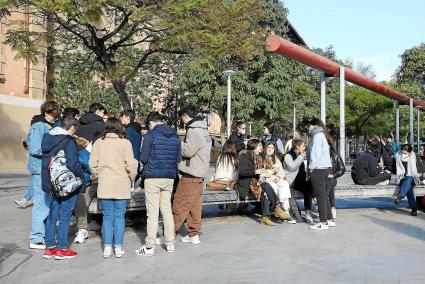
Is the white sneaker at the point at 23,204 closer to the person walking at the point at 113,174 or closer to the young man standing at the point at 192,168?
the young man standing at the point at 192,168

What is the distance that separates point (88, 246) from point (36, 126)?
5.87ft

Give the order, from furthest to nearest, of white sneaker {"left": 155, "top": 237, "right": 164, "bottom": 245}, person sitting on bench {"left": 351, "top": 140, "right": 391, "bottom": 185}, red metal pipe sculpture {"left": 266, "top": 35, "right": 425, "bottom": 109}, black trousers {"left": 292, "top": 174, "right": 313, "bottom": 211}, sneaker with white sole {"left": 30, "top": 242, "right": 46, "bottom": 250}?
red metal pipe sculpture {"left": 266, "top": 35, "right": 425, "bottom": 109} < person sitting on bench {"left": 351, "top": 140, "right": 391, "bottom": 185} < black trousers {"left": 292, "top": 174, "right": 313, "bottom": 211} < white sneaker {"left": 155, "top": 237, "right": 164, "bottom": 245} < sneaker with white sole {"left": 30, "top": 242, "right": 46, "bottom": 250}

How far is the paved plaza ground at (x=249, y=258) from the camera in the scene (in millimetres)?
5926

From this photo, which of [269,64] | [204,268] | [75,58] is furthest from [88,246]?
[269,64]

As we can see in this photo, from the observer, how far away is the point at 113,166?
6742 mm

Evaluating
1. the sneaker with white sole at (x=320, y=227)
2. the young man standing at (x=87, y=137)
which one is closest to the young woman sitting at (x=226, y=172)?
the sneaker with white sole at (x=320, y=227)

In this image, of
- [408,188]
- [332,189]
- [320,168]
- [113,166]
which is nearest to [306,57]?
[408,188]

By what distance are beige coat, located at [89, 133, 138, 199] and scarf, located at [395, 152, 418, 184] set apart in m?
6.32

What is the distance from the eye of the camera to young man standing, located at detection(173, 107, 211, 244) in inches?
298

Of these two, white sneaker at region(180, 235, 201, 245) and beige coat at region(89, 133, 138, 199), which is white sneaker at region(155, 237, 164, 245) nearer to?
white sneaker at region(180, 235, 201, 245)

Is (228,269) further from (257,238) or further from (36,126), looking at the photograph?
(36,126)

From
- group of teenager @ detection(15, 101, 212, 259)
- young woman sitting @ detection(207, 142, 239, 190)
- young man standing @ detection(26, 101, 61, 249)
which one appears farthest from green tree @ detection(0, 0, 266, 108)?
group of teenager @ detection(15, 101, 212, 259)

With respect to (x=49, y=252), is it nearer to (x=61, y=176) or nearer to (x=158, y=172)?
(x=61, y=176)

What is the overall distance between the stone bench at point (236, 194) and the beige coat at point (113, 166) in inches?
46.2
